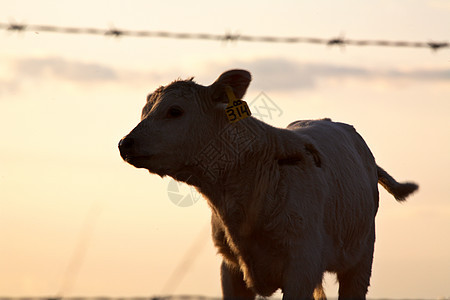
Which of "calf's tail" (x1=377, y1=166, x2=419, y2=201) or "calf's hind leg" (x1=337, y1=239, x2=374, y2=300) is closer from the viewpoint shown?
"calf's hind leg" (x1=337, y1=239, x2=374, y2=300)

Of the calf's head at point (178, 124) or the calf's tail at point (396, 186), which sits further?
the calf's tail at point (396, 186)

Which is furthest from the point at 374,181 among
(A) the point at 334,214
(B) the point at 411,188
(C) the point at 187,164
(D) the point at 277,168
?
(C) the point at 187,164

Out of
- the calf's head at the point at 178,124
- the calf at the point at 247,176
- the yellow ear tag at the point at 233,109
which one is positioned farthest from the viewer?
the yellow ear tag at the point at 233,109

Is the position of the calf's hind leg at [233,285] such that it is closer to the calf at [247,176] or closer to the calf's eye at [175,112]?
the calf at [247,176]

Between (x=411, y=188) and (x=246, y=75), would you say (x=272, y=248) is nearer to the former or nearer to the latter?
(x=246, y=75)

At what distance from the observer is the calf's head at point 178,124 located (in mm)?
8539

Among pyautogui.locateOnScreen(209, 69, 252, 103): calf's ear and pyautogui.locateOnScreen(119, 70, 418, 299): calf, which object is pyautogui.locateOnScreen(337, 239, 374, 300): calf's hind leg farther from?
pyautogui.locateOnScreen(209, 69, 252, 103): calf's ear

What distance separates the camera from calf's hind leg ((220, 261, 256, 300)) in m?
9.63

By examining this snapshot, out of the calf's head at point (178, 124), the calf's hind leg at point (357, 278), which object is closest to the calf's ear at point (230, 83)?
the calf's head at point (178, 124)

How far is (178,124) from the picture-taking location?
871 centimetres

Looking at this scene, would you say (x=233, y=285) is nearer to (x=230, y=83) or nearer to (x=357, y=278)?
(x=357, y=278)

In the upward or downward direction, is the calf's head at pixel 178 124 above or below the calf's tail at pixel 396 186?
above

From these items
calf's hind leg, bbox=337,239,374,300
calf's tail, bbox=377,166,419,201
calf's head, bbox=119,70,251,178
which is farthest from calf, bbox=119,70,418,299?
calf's tail, bbox=377,166,419,201

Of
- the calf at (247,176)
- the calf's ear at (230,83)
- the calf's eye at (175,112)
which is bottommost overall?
the calf at (247,176)
